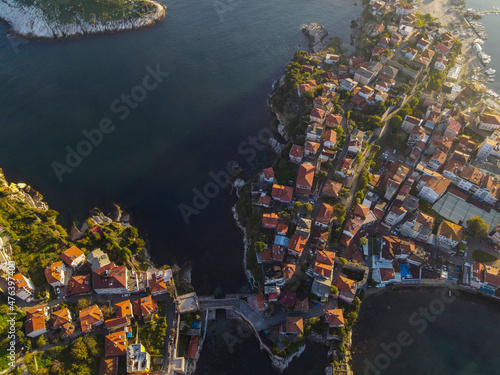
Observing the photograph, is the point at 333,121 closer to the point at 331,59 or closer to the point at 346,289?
the point at 331,59

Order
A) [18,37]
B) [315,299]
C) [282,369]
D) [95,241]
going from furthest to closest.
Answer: [18,37] < [95,241] < [315,299] < [282,369]

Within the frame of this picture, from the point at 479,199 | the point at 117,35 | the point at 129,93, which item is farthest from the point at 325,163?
the point at 117,35

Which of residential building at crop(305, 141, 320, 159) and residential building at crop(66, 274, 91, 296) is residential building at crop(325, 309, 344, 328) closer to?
residential building at crop(305, 141, 320, 159)

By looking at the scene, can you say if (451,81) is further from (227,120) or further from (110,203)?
(110,203)

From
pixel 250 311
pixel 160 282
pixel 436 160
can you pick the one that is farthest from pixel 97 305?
pixel 436 160

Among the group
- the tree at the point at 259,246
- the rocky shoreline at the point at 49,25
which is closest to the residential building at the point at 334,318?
the tree at the point at 259,246
